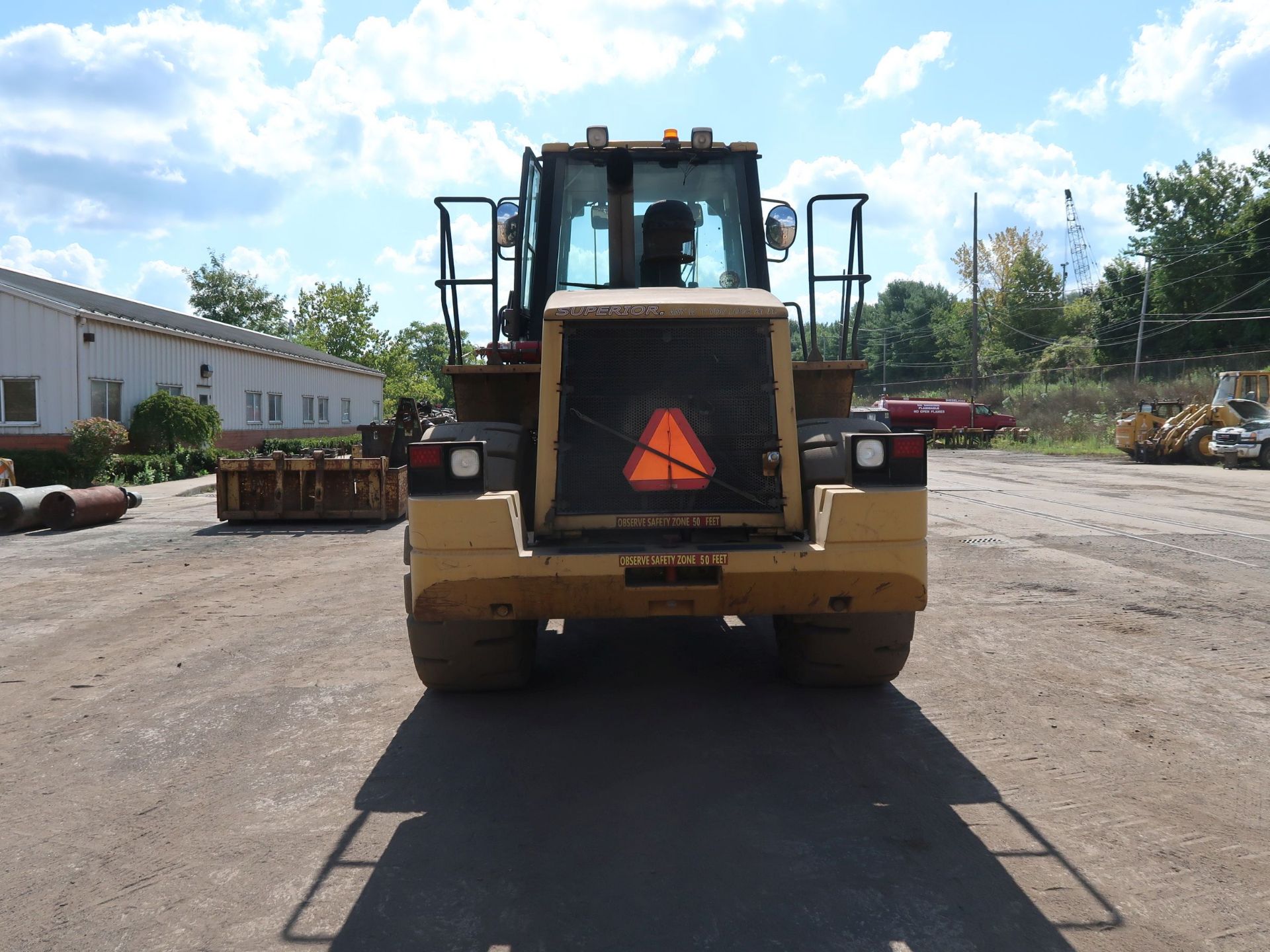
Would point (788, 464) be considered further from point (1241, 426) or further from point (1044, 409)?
point (1044, 409)

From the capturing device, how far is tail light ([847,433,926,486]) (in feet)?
15.3

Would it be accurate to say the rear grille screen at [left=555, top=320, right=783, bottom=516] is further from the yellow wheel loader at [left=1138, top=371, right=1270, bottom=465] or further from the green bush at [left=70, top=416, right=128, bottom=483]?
the yellow wheel loader at [left=1138, top=371, right=1270, bottom=465]

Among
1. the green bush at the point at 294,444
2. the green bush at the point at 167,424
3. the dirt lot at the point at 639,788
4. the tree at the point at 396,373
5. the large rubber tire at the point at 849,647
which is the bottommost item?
the dirt lot at the point at 639,788

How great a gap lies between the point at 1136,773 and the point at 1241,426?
26.5 metres

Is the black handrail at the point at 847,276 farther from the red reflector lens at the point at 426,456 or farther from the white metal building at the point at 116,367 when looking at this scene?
the white metal building at the point at 116,367

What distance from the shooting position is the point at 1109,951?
2908 millimetres

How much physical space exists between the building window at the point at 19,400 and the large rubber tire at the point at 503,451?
786 inches

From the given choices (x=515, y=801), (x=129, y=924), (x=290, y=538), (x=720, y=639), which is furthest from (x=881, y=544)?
(x=290, y=538)

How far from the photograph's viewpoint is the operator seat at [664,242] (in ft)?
20.0

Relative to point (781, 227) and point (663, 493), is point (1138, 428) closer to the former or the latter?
point (781, 227)

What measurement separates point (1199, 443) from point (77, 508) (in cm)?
2791

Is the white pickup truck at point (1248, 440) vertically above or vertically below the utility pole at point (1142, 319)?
below

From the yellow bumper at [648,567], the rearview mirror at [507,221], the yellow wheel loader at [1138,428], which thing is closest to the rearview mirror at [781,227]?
the rearview mirror at [507,221]

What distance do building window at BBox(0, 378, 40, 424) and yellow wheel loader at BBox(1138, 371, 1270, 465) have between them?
29.4 meters
